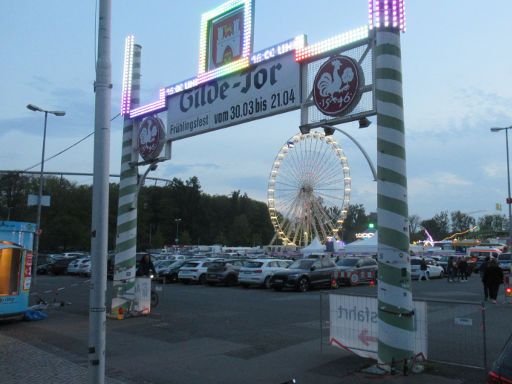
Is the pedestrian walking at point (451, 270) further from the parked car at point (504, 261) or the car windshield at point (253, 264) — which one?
the parked car at point (504, 261)

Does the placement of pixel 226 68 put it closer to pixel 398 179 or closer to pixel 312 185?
pixel 398 179

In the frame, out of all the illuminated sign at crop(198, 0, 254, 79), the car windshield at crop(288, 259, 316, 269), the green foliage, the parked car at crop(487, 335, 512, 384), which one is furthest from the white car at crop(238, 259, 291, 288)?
the green foliage

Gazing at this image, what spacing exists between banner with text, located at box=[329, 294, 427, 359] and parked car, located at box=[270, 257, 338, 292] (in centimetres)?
1488

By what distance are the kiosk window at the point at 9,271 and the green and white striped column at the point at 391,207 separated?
1014 centimetres

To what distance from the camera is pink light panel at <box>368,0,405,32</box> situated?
27.5 feet

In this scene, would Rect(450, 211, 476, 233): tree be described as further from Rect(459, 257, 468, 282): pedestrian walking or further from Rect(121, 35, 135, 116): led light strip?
Rect(121, 35, 135, 116): led light strip

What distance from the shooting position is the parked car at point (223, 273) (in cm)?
2881

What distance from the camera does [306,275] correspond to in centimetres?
2453

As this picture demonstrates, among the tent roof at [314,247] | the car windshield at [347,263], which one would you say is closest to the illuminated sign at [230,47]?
the car windshield at [347,263]

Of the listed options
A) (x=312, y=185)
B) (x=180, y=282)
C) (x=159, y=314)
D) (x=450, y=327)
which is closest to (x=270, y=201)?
(x=312, y=185)

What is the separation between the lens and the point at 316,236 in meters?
47.2

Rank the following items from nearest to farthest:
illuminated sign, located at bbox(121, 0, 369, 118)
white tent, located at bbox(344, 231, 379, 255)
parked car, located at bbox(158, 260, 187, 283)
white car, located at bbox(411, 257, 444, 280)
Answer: illuminated sign, located at bbox(121, 0, 369, 118) → parked car, located at bbox(158, 260, 187, 283) → white car, located at bbox(411, 257, 444, 280) → white tent, located at bbox(344, 231, 379, 255)

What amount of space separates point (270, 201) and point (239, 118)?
1427 inches

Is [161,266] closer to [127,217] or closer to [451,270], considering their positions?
[451,270]
